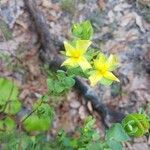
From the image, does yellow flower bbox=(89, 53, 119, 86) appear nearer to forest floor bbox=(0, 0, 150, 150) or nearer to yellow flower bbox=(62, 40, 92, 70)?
yellow flower bbox=(62, 40, 92, 70)

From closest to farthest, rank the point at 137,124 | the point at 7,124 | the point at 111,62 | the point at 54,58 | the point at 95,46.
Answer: the point at 137,124
the point at 111,62
the point at 7,124
the point at 54,58
the point at 95,46

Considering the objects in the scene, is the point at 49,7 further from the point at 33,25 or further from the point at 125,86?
the point at 125,86

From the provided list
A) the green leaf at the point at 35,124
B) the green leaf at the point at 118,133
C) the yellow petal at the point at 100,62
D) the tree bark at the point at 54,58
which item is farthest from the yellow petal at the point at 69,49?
the tree bark at the point at 54,58

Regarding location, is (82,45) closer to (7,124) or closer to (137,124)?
(137,124)

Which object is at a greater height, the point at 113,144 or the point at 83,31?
the point at 83,31

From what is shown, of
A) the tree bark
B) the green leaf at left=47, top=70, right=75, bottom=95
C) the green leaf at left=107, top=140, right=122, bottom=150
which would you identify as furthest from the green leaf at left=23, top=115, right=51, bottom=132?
the green leaf at left=107, top=140, right=122, bottom=150

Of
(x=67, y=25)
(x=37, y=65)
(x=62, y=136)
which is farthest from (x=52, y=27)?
(x=62, y=136)

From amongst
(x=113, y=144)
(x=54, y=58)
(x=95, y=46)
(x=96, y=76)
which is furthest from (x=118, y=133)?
(x=95, y=46)
